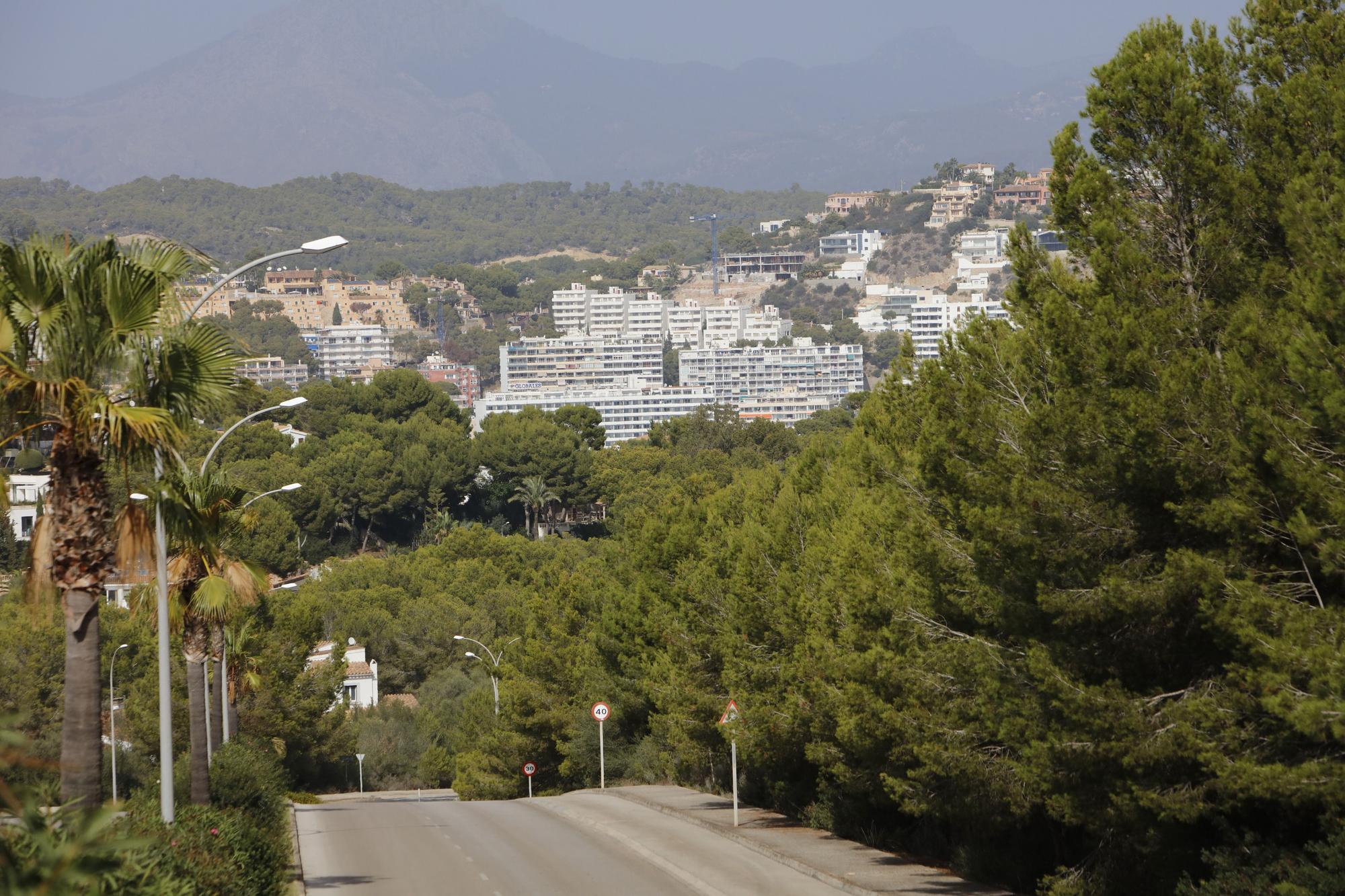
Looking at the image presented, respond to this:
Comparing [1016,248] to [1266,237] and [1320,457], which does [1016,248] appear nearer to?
[1266,237]

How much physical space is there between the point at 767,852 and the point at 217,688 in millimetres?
10386

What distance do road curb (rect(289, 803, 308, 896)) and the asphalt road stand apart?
0.38 ft

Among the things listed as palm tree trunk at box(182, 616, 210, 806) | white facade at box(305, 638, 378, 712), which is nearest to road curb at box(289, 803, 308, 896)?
palm tree trunk at box(182, 616, 210, 806)

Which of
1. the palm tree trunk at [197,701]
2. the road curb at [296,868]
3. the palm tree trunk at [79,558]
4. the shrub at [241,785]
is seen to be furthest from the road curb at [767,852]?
the palm tree trunk at [79,558]

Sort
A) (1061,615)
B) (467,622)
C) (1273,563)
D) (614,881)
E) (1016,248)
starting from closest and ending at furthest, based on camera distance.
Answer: (1273,563), (1061,615), (1016,248), (614,881), (467,622)

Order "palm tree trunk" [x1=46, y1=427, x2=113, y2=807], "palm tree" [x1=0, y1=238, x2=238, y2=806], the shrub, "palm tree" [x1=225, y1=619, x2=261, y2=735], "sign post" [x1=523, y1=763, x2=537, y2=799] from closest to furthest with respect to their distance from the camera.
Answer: "palm tree" [x1=0, y1=238, x2=238, y2=806] → "palm tree trunk" [x1=46, y1=427, x2=113, y2=807] → the shrub → "palm tree" [x1=225, y1=619, x2=261, y2=735] → "sign post" [x1=523, y1=763, x2=537, y2=799]

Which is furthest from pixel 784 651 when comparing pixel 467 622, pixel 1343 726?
pixel 467 622

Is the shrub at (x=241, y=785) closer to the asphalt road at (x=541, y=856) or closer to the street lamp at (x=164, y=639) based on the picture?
the asphalt road at (x=541, y=856)

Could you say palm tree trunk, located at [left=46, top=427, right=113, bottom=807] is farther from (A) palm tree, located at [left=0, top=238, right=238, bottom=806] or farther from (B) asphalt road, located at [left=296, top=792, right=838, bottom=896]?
(B) asphalt road, located at [left=296, top=792, right=838, bottom=896]

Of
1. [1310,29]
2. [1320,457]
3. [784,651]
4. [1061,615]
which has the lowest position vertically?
[784,651]

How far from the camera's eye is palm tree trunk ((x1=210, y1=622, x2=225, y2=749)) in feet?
77.2

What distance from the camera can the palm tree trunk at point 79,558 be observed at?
11.0m

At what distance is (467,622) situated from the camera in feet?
239

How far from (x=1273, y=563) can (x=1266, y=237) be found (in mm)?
2919
